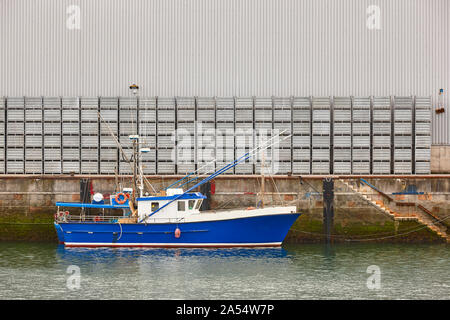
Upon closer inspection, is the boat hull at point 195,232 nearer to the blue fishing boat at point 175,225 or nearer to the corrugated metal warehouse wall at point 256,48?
the blue fishing boat at point 175,225

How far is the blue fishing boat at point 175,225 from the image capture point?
2745 cm

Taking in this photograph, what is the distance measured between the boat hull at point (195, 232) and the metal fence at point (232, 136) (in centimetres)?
484

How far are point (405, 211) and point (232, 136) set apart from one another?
421 inches

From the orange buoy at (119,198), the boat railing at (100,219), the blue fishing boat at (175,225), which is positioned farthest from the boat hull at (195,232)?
the orange buoy at (119,198)

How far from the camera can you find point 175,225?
27.7 metres

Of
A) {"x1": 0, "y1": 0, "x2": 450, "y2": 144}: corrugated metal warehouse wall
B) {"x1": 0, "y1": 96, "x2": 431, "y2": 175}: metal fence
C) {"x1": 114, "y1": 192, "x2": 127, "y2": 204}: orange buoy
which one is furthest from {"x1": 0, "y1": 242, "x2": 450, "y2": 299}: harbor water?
{"x1": 0, "y1": 0, "x2": 450, "y2": 144}: corrugated metal warehouse wall

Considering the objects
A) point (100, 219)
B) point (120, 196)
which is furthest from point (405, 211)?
point (100, 219)

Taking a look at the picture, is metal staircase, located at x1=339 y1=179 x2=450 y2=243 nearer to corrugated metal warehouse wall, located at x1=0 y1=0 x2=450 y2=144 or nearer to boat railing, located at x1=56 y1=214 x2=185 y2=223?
corrugated metal warehouse wall, located at x1=0 y1=0 x2=450 y2=144

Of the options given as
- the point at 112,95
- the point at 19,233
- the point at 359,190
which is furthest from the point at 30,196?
the point at 359,190

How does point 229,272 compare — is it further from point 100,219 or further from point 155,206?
point 100,219

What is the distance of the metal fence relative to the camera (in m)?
32.0

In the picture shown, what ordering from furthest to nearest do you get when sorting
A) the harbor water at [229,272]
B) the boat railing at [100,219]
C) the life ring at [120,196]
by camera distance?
the life ring at [120,196], the boat railing at [100,219], the harbor water at [229,272]

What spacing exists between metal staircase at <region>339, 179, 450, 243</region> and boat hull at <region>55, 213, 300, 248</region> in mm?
4558

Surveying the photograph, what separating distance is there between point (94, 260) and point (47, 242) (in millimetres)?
6775
